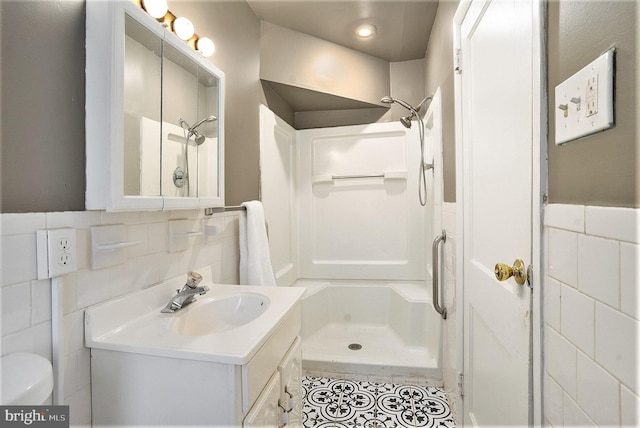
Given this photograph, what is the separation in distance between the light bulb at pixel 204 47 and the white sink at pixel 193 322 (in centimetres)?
103

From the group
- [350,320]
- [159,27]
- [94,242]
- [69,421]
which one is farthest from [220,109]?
[350,320]

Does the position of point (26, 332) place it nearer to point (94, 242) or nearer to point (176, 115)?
point (94, 242)

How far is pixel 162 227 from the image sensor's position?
1.16 meters

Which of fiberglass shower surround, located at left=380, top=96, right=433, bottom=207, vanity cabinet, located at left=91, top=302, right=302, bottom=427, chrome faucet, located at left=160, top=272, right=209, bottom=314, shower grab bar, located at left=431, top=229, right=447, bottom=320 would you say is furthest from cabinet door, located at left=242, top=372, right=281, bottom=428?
fiberglass shower surround, located at left=380, top=96, right=433, bottom=207

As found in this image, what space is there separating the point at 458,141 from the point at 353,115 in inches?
64.2

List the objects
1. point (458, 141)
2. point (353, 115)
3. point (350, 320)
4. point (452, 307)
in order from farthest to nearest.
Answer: point (353, 115) < point (350, 320) < point (452, 307) < point (458, 141)

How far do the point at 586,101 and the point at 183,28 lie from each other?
138 cm

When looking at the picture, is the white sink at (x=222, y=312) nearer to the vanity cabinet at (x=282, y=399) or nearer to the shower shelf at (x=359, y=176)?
the vanity cabinet at (x=282, y=399)

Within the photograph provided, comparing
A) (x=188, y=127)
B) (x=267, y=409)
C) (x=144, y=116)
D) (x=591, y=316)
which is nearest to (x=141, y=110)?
(x=144, y=116)

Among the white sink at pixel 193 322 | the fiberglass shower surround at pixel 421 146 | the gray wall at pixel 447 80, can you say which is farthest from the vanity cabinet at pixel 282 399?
the fiberglass shower surround at pixel 421 146

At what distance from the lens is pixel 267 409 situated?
3.07 ft

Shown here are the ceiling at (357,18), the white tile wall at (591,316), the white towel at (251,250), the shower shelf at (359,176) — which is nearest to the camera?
the white tile wall at (591,316)

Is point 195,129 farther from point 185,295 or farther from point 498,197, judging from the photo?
point 498,197

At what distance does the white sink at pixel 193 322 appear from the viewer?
81 cm
